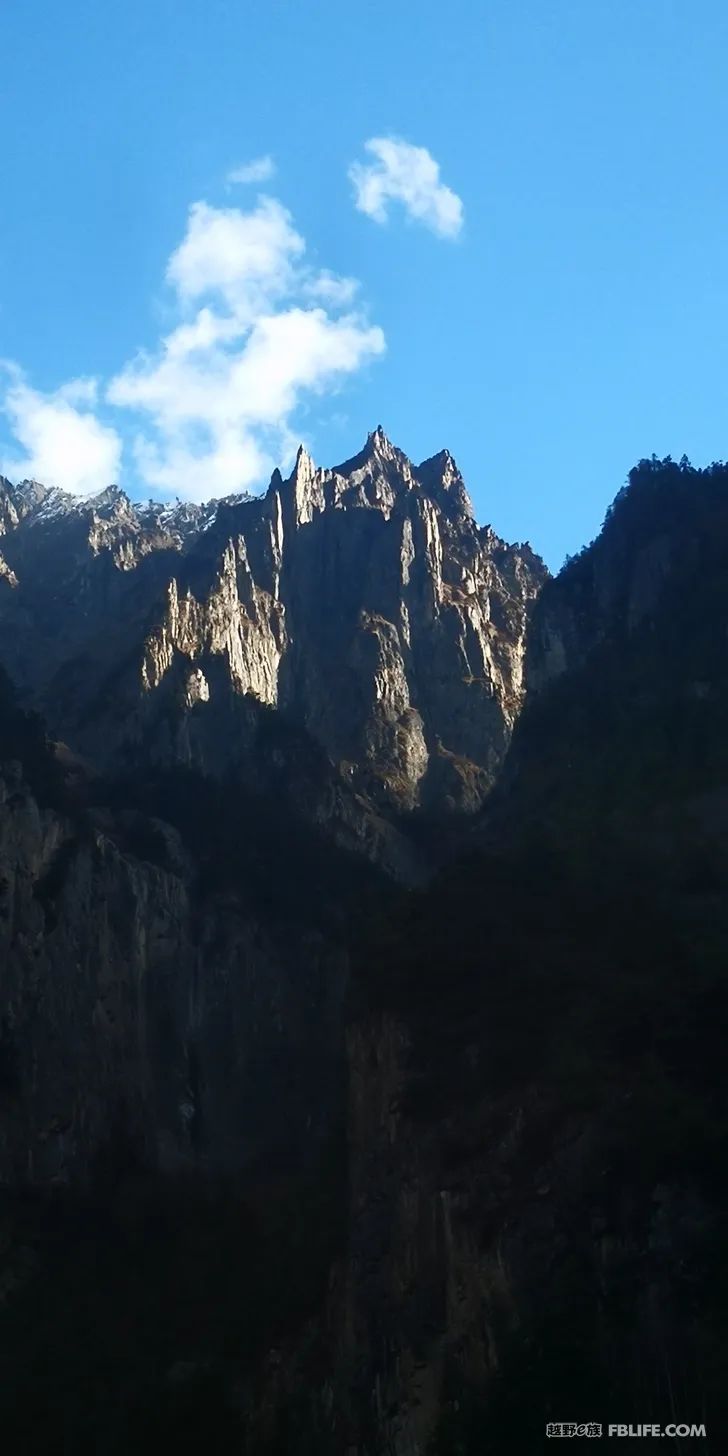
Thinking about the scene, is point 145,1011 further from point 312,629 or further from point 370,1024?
point 312,629

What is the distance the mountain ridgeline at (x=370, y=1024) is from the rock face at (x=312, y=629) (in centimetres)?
55

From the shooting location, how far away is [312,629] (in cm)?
14212

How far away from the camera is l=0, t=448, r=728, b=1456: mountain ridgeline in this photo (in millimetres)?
43781

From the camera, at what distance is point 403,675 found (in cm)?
13712

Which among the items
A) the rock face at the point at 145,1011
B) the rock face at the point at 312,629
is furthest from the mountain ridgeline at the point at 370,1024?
the rock face at the point at 312,629

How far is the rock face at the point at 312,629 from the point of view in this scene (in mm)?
119000

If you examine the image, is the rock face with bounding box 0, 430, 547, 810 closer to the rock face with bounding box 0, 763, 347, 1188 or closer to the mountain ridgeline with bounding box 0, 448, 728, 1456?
the mountain ridgeline with bounding box 0, 448, 728, 1456

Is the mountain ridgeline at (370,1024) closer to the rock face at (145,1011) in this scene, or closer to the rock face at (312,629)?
the rock face at (145,1011)

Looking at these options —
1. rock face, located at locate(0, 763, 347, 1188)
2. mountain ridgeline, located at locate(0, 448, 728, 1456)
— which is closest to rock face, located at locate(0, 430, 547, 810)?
mountain ridgeline, located at locate(0, 448, 728, 1456)

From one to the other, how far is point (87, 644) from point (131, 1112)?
65423 millimetres

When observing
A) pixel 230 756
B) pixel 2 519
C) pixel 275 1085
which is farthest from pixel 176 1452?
pixel 2 519

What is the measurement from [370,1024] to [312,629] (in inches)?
3361

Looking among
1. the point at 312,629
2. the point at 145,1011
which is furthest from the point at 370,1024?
the point at 312,629

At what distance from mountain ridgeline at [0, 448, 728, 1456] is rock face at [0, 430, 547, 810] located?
55 cm
